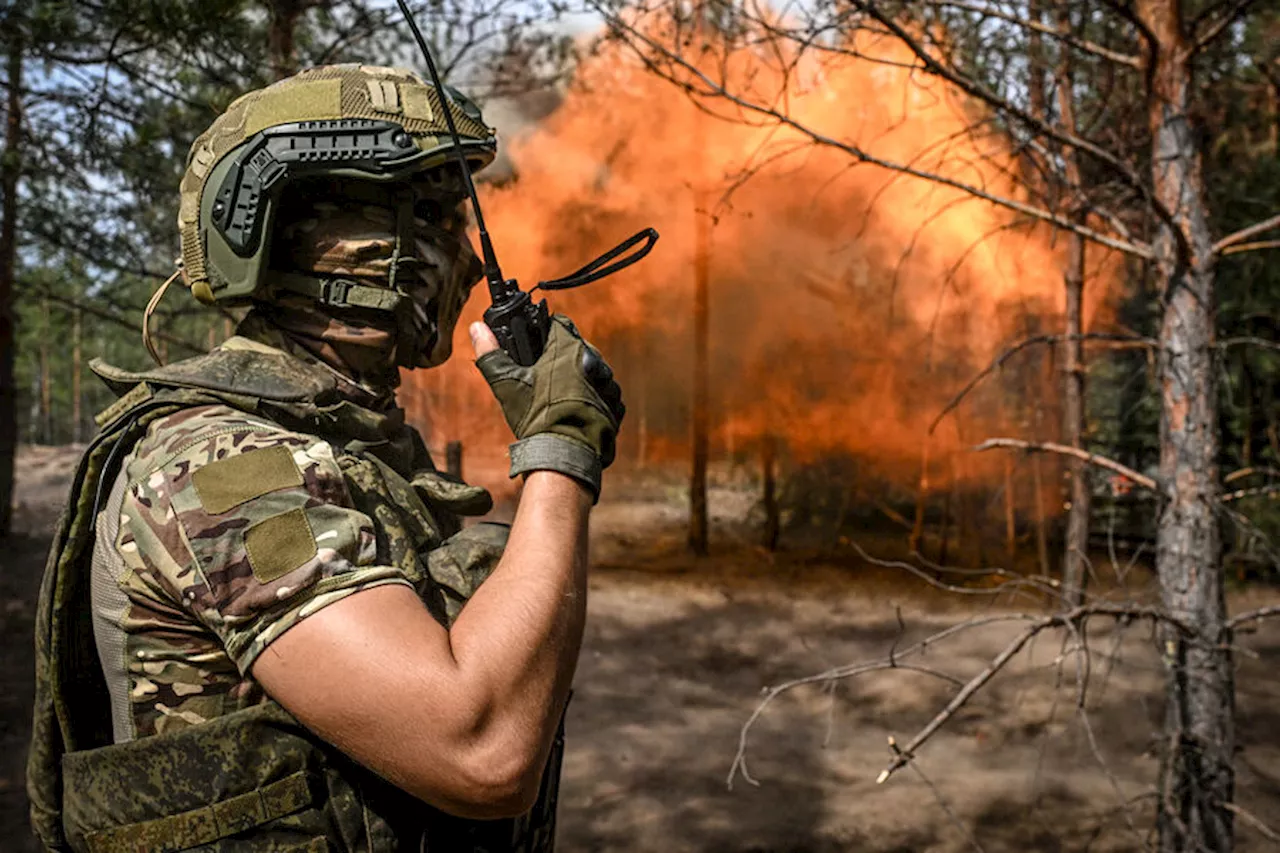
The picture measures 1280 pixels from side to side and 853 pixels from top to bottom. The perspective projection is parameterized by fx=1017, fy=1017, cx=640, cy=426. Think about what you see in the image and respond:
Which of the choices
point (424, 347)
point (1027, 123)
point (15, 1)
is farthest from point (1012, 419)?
point (424, 347)

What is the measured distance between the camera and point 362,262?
2094 mm

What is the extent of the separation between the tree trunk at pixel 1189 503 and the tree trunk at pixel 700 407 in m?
12.1

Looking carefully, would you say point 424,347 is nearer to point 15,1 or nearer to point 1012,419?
point 15,1

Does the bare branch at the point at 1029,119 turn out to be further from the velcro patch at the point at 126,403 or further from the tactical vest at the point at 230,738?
the velcro patch at the point at 126,403

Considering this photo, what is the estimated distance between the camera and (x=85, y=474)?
6.09 ft

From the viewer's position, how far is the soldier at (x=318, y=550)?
1525mm

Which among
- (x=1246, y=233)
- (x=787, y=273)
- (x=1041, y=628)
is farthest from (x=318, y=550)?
(x=787, y=273)

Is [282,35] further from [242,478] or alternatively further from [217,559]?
[217,559]

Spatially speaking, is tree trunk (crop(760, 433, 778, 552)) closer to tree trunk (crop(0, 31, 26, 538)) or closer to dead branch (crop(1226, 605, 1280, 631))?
tree trunk (crop(0, 31, 26, 538))

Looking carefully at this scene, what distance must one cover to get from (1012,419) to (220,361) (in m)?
15.8

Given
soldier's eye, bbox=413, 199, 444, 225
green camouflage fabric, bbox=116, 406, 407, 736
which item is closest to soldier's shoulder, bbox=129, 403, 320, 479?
green camouflage fabric, bbox=116, 406, 407, 736

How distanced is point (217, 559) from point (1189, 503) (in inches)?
146

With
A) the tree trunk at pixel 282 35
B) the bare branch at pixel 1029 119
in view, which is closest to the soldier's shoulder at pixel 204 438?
the bare branch at pixel 1029 119

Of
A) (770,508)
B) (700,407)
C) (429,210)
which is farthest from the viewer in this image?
(700,407)
